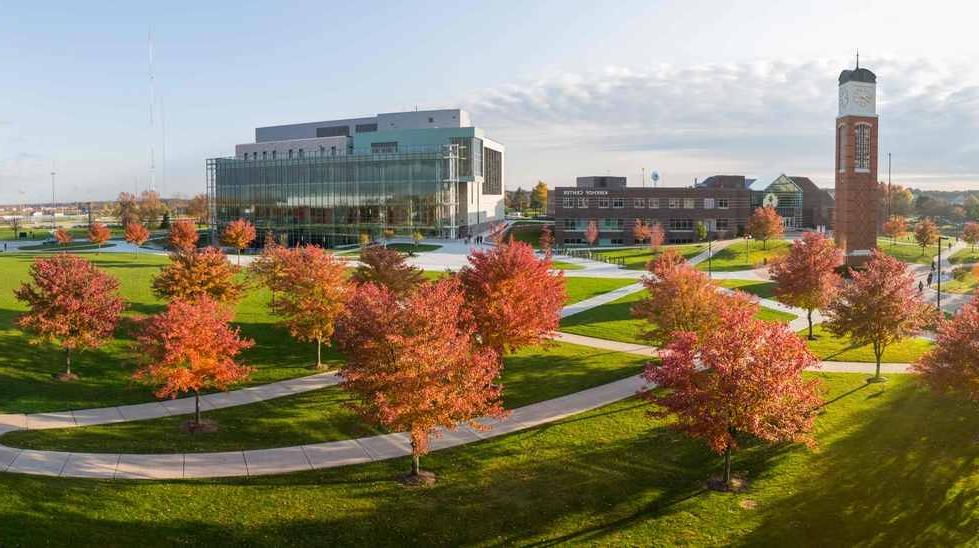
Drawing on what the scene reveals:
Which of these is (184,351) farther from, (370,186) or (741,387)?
(370,186)

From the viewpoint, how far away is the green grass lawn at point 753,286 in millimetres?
53259

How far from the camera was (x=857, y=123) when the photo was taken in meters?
58.1

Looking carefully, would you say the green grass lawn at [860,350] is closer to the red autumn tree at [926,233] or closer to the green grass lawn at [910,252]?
the green grass lawn at [910,252]

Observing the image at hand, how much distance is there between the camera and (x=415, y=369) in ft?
65.9

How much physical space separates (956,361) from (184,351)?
2430cm

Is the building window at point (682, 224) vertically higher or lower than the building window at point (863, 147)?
lower

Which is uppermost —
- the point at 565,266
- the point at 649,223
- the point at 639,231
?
the point at 649,223

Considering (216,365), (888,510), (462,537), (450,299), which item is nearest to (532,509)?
(462,537)

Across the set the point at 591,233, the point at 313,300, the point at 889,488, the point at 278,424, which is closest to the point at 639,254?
the point at 591,233

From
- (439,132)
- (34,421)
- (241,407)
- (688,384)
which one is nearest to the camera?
(688,384)

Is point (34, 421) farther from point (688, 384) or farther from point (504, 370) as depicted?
point (688, 384)

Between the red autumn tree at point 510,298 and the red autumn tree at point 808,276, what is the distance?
1427 centimetres

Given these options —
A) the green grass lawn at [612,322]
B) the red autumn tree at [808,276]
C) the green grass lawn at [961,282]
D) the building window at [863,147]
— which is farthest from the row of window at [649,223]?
the red autumn tree at [808,276]

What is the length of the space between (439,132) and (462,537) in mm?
97207
